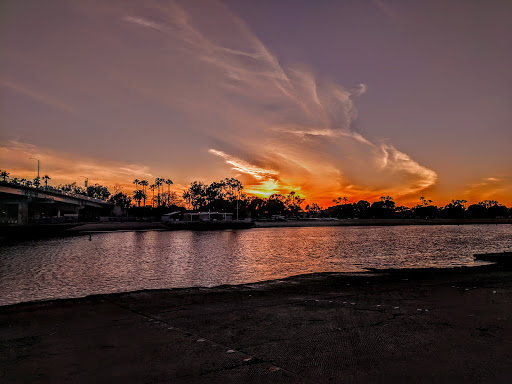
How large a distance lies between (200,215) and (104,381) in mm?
185302

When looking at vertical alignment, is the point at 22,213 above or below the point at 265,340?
above

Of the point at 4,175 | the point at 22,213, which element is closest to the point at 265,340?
the point at 22,213

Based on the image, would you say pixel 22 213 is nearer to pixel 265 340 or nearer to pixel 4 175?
pixel 4 175

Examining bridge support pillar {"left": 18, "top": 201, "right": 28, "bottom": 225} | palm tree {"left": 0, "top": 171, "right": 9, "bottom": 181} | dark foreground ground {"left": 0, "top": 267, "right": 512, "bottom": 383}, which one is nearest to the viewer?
dark foreground ground {"left": 0, "top": 267, "right": 512, "bottom": 383}

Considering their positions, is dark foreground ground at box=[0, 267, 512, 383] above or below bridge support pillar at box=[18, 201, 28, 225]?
below

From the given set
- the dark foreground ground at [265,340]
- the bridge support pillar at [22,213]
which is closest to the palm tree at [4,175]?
the bridge support pillar at [22,213]

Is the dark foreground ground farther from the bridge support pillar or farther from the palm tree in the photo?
the palm tree

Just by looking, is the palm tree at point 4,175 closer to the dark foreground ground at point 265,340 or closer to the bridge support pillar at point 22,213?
the bridge support pillar at point 22,213

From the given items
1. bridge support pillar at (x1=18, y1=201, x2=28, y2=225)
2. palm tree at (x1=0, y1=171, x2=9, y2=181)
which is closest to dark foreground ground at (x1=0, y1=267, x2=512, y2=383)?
bridge support pillar at (x1=18, y1=201, x2=28, y2=225)

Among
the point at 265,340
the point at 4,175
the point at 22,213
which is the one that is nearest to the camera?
the point at 265,340

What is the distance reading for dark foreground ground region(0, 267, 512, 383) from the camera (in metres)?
6.46

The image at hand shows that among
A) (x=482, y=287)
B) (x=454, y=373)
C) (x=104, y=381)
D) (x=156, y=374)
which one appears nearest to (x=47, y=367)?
(x=104, y=381)

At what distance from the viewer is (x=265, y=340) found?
8391 millimetres

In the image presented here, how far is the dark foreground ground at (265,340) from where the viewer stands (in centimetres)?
646
